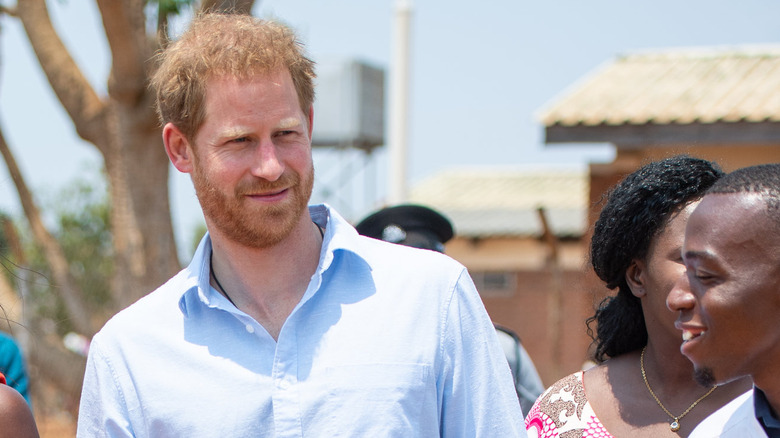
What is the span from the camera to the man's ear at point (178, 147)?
251 cm

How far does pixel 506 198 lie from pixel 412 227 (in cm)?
2093

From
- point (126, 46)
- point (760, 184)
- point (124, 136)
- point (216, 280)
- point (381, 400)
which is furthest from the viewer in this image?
point (124, 136)

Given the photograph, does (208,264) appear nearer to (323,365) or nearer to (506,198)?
(323,365)

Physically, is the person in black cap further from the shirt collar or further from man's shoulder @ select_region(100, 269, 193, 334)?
man's shoulder @ select_region(100, 269, 193, 334)

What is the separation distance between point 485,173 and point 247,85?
25.4 metres

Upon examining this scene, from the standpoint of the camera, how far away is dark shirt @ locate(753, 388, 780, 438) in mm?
2062

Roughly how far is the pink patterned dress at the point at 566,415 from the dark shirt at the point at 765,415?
655 mm

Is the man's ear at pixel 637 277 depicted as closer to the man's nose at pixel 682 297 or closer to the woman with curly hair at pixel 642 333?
the woman with curly hair at pixel 642 333

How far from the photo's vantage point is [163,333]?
2.34 m

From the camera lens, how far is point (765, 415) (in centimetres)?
207

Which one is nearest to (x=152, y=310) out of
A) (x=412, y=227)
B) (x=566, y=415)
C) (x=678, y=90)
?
A: (x=566, y=415)

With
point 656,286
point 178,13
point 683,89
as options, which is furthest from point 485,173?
point 656,286

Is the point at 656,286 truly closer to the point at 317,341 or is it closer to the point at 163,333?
the point at 317,341

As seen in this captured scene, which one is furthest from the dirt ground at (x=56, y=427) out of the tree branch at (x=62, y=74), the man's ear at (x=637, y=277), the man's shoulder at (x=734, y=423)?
the man's shoulder at (x=734, y=423)
